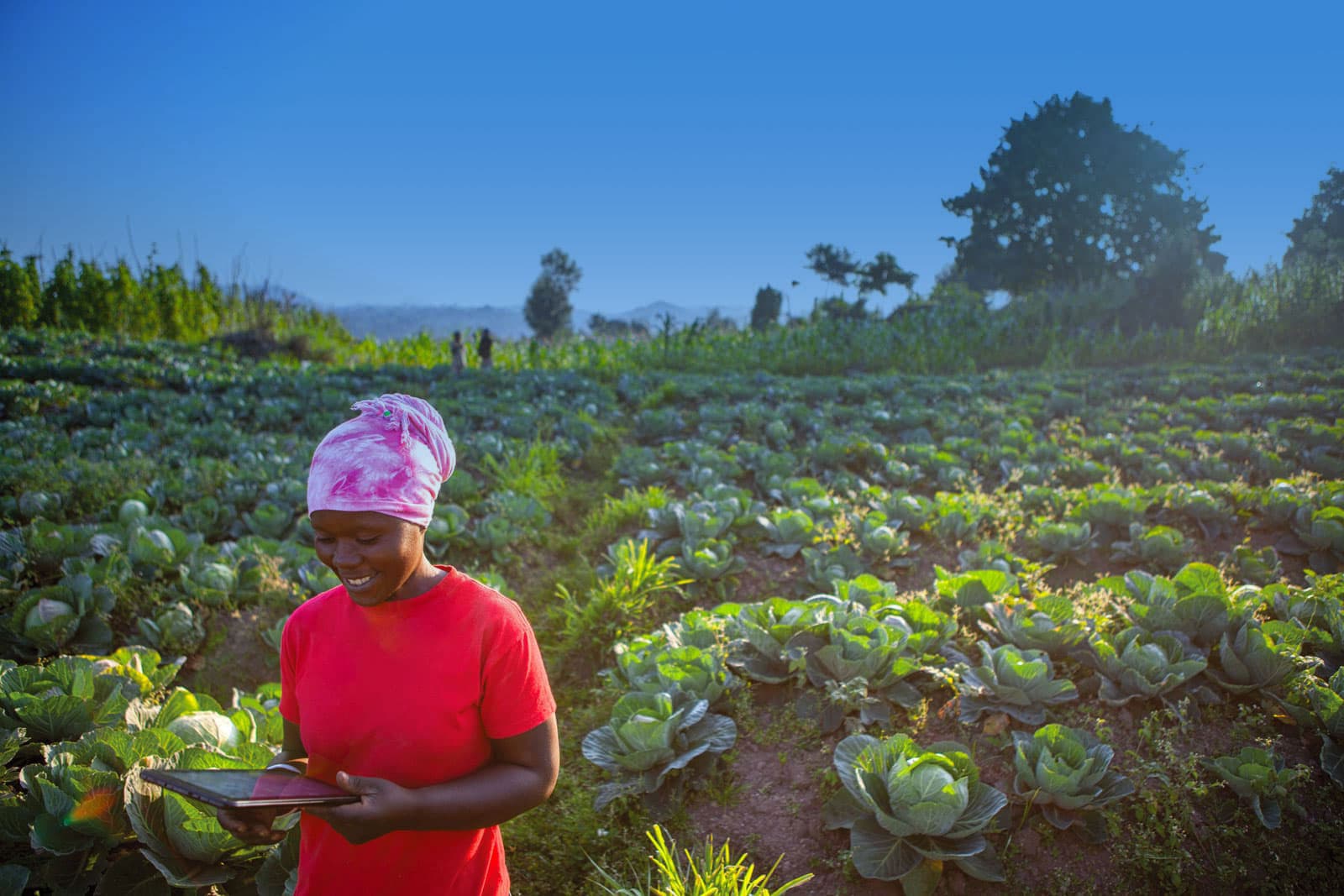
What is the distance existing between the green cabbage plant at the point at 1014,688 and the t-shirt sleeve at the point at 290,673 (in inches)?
73.4

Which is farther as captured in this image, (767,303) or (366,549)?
(767,303)

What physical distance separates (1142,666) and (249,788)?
7.97 feet

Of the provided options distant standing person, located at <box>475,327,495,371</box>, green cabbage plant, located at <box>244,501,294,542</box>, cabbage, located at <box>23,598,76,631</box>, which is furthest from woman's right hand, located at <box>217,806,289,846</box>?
distant standing person, located at <box>475,327,495,371</box>

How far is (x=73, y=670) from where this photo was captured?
1.89 m

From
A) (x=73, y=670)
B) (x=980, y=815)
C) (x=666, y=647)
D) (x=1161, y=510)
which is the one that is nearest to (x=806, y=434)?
(x=1161, y=510)

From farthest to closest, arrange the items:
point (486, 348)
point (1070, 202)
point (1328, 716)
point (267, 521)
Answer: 1. point (1070, 202)
2. point (486, 348)
3. point (267, 521)
4. point (1328, 716)

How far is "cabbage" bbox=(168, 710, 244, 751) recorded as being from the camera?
66.6 inches

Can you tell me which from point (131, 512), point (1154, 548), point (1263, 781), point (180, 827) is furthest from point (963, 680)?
point (131, 512)

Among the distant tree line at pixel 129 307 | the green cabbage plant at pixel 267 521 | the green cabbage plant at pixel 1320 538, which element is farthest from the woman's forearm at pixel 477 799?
the distant tree line at pixel 129 307

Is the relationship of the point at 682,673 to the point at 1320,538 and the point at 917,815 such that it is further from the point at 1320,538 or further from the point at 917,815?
the point at 1320,538

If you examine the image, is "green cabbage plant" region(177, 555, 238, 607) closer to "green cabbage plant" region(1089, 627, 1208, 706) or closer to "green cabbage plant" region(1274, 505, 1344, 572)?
"green cabbage plant" region(1089, 627, 1208, 706)

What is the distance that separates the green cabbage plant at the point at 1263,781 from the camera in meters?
1.76

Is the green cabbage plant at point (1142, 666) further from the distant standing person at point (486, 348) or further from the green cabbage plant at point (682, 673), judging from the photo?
the distant standing person at point (486, 348)

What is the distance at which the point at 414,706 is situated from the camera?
3.58 feet
